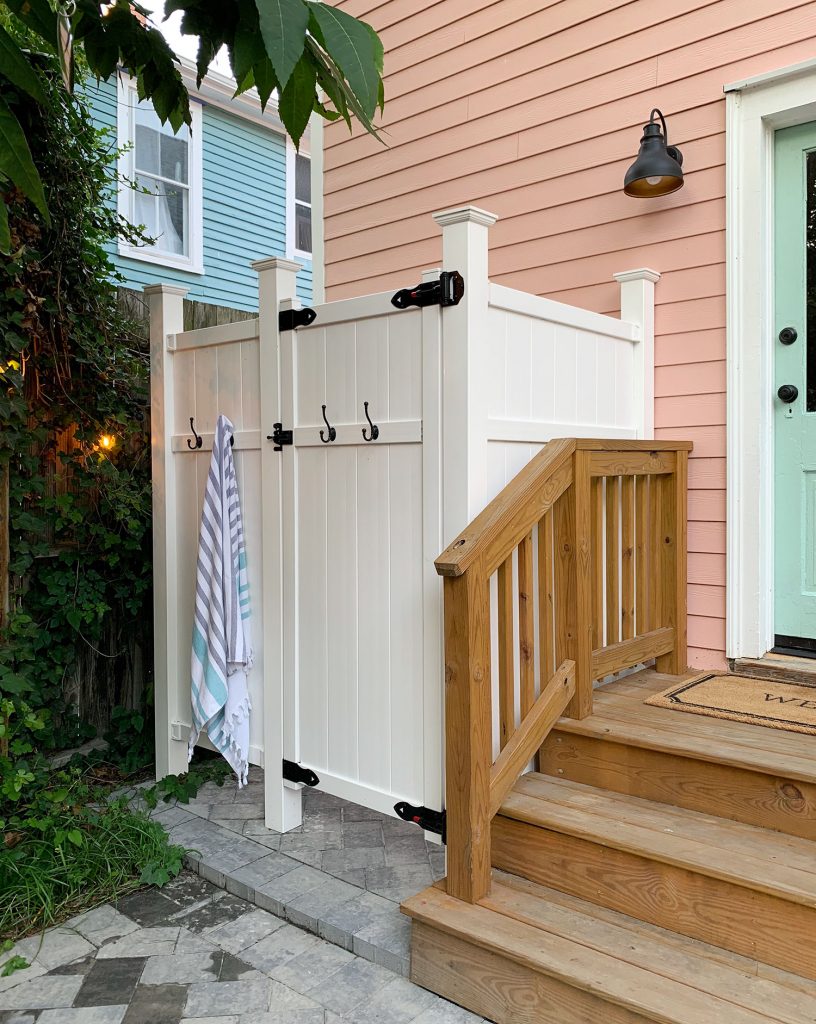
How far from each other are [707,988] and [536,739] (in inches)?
28.6

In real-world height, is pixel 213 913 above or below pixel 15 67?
below

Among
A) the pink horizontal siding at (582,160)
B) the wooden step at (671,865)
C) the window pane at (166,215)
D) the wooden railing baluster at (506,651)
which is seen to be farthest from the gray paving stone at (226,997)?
the window pane at (166,215)

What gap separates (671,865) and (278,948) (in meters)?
1.05

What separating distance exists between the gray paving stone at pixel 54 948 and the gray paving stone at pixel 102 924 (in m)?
0.02

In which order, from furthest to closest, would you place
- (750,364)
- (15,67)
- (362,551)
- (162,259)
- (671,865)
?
(162,259) < (750,364) < (362,551) < (671,865) < (15,67)

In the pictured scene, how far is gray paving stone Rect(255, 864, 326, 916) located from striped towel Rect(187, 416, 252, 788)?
0.52 meters

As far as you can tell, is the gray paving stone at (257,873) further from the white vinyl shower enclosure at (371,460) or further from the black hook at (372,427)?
the black hook at (372,427)

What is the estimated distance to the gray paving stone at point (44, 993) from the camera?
6.46ft

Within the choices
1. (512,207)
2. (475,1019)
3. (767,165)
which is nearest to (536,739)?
(475,1019)

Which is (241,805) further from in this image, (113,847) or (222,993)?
(222,993)

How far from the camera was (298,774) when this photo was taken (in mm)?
2701

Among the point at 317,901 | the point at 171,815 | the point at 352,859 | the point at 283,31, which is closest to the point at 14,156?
the point at 283,31

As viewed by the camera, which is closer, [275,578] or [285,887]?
[285,887]

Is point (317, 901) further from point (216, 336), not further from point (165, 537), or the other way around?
point (216, 336)
